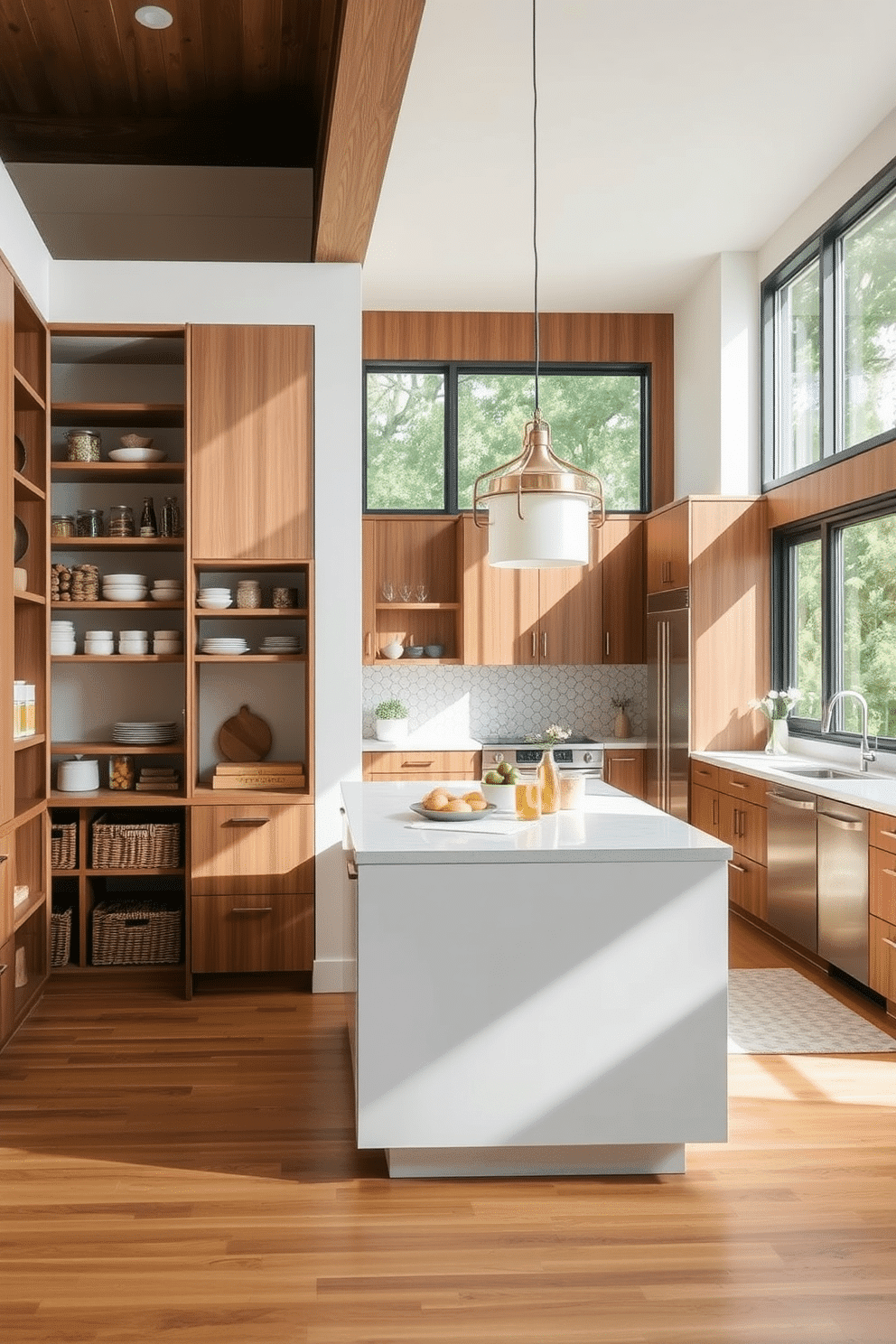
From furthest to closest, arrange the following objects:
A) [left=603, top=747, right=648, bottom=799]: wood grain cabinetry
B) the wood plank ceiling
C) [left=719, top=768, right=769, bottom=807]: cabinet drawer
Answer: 1. [left=603, top=747, right=648, bottom=799]: wood grain cabinetry
2. [left=719, top=768, right=769, bottom=807]: cabinet drawer
3. the wood plank ceiling

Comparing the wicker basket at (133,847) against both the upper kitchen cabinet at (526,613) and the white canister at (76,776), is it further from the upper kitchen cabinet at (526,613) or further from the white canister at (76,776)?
the upper kitchen cabinet at (526,613)

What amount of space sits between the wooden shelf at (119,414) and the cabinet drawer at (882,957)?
3.43 metres

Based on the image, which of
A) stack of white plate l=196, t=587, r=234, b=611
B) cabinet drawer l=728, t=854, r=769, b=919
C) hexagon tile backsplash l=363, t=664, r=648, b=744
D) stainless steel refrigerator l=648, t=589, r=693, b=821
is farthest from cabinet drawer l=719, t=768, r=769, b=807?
stack of white plate l=196, t=587, r=234, b=611

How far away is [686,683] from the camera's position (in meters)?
6.46

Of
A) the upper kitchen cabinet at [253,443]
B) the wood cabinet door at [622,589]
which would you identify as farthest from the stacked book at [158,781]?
the wood cabinet door at [622,589]

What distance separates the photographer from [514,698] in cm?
771

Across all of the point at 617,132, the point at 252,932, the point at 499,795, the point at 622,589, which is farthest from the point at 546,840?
the point at 622,589

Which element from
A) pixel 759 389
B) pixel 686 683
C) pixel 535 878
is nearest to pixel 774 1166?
pixel 535 878

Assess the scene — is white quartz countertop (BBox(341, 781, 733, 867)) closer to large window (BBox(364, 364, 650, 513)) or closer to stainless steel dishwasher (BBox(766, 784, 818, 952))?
stainless steel dishwasher (BBox(766, 784, 818, 952))

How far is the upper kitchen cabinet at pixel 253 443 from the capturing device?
192 inches

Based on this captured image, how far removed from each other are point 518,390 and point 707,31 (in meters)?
3.40

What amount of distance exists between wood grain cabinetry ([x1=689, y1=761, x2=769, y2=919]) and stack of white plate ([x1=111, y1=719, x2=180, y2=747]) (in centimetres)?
262

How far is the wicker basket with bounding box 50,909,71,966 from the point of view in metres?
5.06

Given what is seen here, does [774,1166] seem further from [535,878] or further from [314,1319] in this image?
[314,1319]
